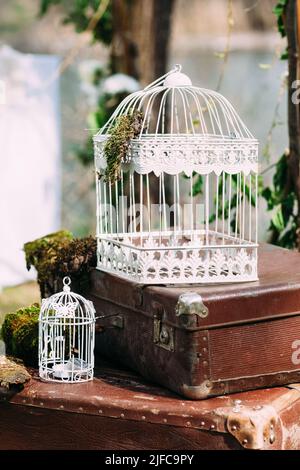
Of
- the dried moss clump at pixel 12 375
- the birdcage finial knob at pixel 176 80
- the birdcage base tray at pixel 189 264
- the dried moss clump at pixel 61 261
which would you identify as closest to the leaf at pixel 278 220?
the dried moss clump at pixel 61 261

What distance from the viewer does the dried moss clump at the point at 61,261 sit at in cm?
348

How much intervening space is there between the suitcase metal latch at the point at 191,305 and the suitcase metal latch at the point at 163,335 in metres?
0.12

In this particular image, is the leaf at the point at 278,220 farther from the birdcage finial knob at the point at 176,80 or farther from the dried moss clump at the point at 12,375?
Answer: the dried moss clump at the point at 12,375

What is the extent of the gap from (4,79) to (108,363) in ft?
12.4

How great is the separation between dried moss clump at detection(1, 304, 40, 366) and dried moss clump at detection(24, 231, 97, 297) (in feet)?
0.68

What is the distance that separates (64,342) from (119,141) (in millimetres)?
781

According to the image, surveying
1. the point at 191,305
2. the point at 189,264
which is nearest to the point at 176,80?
the point at 189,264

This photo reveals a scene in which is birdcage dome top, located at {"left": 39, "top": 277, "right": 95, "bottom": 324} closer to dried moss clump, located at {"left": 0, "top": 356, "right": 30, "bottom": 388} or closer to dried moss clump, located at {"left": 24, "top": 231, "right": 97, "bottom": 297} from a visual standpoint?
dried moss clump, located at {"left": 0, "top": 356, "right": 30, "bottom": 388}

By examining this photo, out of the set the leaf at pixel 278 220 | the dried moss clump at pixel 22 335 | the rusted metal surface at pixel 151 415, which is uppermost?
the leaf at pixel 278 220

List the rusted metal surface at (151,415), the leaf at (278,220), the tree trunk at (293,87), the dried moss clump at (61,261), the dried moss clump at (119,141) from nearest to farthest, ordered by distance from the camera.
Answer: the rusted metal surface at (151,415), the dried moss clump at (119,141), the dried moss clump at (61,261), the tree trunk at (293,87), the leaf at (278,220)

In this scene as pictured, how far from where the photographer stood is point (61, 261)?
355cm

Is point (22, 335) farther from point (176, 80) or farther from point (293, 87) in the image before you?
point (293, 87)

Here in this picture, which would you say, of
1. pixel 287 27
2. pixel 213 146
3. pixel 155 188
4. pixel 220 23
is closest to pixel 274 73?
pixel 220 23

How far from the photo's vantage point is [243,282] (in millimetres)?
3055
